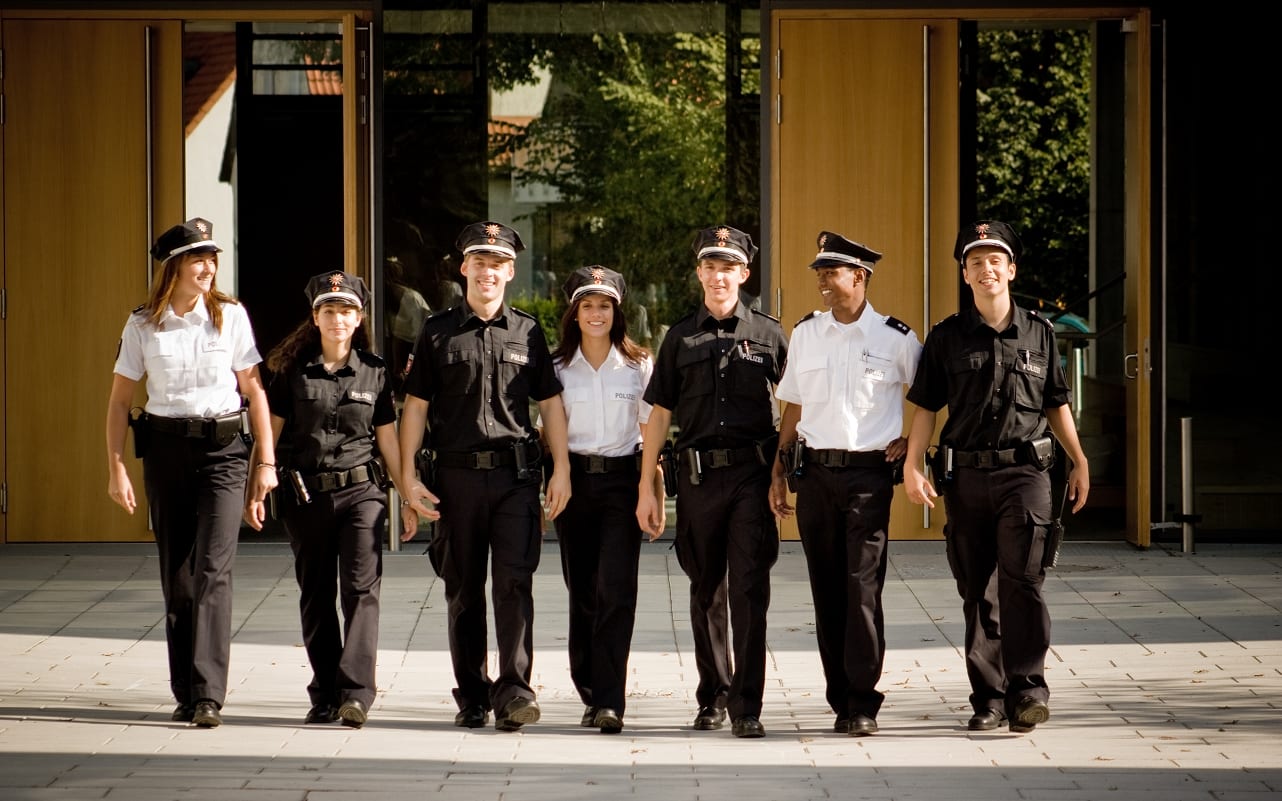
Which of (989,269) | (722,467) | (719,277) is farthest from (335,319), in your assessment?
(989,269)

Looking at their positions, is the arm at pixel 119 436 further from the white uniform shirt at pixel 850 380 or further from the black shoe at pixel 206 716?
the white uniform shirt at pixel 850 380

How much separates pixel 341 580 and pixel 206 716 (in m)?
0.69

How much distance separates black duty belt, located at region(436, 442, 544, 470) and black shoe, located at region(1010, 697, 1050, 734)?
Answer: 1978 millimetres

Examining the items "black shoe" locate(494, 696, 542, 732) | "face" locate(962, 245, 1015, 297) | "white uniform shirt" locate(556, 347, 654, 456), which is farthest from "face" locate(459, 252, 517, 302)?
"face" locate(962, 245, 1015, 297)

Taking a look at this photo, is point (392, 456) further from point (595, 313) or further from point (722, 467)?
point (722, 467)

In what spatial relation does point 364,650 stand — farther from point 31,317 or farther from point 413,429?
point 31,317

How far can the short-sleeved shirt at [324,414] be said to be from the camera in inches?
260

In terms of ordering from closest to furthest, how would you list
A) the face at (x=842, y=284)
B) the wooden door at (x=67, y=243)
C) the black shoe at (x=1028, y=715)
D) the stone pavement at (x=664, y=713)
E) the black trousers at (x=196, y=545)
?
the stone pavement at (x=664, y=713) < the black shoe at (x=1028, y=715) < the face at (x=842, y=284) < the black trousers at (x=196, y=545) < the wooden door at (x=67, y=243)

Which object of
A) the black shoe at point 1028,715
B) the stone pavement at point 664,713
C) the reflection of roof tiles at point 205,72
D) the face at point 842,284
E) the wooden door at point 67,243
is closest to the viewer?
the stone pavement at point 664,713

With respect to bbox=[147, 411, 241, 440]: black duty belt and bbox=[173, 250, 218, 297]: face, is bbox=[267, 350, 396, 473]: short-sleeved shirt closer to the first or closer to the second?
bbox=[147, 411, 241, 440]: black duty belt

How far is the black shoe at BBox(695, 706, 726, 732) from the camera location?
258 inches

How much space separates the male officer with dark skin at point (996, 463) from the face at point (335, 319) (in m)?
2.11

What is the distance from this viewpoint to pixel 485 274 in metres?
6.63

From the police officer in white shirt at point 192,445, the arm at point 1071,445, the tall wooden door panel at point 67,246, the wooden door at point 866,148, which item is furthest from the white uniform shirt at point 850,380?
the tall wooden door panel at point 67,246
